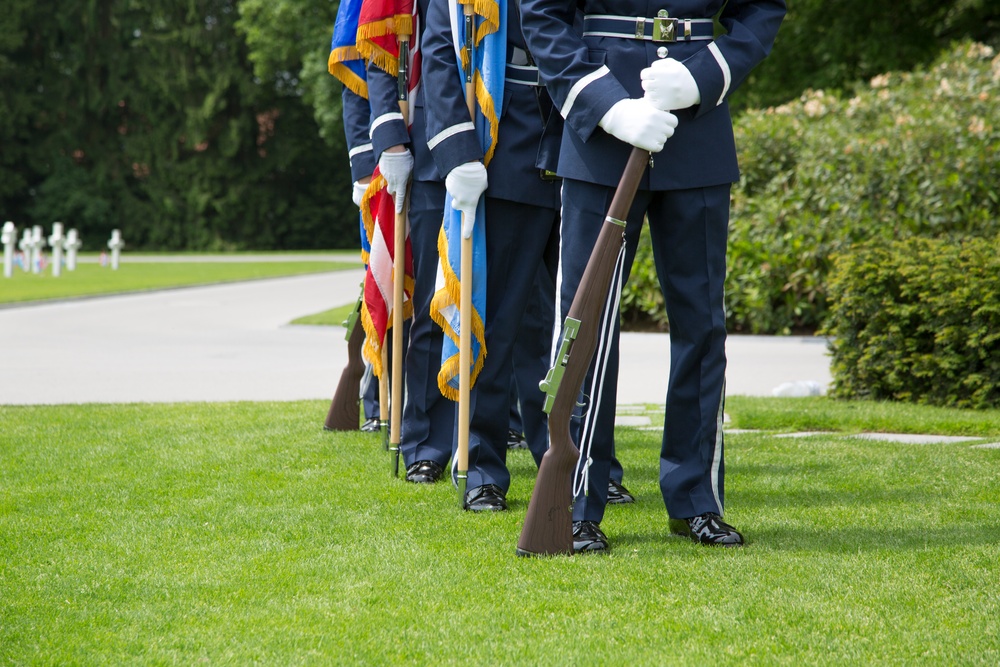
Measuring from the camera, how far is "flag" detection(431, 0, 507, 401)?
4.13m

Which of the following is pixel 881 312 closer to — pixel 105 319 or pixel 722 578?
pixel 722 578

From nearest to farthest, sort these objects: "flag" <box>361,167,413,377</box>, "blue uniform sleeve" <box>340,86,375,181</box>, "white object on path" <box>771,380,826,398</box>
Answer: "flag" <box>361,167,413,377</box> < "blue uniform sleeve" <box>340,86,375,181</box> < "white object on path" <box>771,380,826,398</box>

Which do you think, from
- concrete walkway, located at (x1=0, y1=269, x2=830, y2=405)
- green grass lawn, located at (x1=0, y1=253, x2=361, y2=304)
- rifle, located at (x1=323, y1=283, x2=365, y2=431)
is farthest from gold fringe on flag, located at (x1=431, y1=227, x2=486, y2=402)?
green grass lawn, located at (x1=0, y1=253, x2=361, y2=304)

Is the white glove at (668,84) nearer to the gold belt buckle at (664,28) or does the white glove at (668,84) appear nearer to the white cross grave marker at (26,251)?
the gold belt buckle at (664,28)

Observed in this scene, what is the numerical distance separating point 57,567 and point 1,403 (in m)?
3.94

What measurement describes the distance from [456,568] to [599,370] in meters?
0.77

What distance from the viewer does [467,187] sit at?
13.5ft

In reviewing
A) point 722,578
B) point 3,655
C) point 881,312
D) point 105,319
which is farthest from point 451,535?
point 105,319

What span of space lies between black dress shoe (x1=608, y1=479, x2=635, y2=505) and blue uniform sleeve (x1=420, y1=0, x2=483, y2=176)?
1.28m

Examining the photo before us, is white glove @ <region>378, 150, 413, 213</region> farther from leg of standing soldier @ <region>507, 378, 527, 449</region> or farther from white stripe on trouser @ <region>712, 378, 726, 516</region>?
white stripe on trouser @ <region>712, 378, 726, 516</region>

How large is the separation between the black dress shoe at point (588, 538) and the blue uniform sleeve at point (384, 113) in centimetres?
178

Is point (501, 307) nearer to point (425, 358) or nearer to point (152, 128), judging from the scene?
point (425, 358)

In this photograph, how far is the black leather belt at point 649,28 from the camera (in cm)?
355

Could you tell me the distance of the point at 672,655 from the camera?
104 inches
